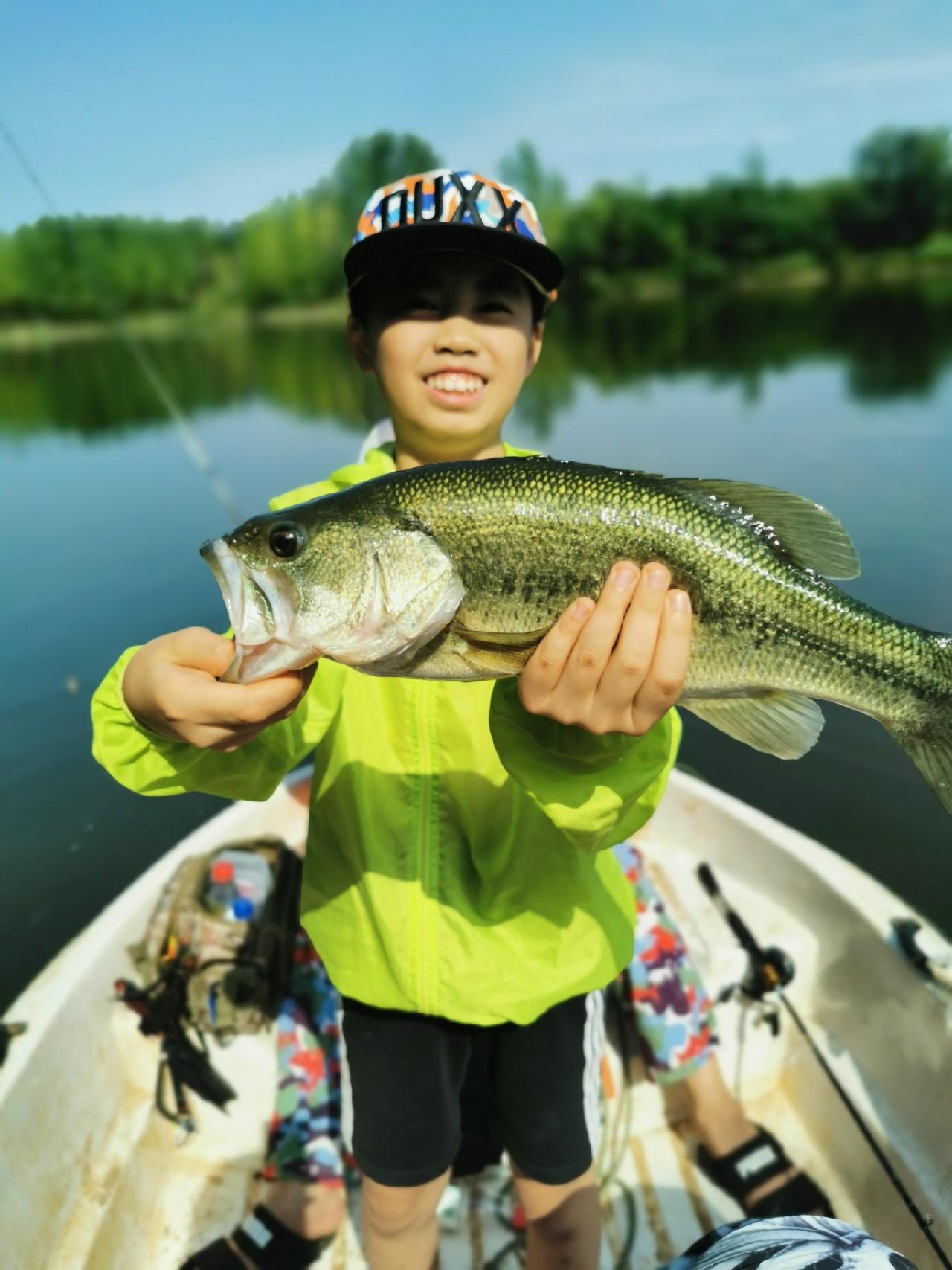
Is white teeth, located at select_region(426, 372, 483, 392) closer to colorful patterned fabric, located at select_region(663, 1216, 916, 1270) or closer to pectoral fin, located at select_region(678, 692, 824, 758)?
pectoral fin, located at select_region(678, 692, 824, 758)

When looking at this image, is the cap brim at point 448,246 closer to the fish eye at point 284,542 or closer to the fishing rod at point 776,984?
the fish eye at point 284,542

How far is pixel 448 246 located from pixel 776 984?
9.03 ft

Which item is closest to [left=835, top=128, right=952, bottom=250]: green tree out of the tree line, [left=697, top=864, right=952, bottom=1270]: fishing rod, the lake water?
the tree line

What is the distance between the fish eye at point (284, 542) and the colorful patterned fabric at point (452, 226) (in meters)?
0.84

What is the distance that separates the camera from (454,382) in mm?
2252

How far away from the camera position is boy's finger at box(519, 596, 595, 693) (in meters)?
1.66

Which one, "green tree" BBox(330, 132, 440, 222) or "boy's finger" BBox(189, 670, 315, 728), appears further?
"green tree" BBox(330, 132, 440, 222)

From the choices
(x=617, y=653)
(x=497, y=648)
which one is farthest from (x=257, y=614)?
(x=617, y=653)

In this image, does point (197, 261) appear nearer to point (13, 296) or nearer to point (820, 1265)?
Answer: point (13, 296)

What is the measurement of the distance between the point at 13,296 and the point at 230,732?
7423 cm

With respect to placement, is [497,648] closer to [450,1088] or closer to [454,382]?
[454,382]

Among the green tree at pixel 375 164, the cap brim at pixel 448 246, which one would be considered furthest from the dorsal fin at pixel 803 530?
the green tree at pixel 375 164

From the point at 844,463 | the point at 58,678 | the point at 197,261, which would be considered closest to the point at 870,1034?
the point at 58,678

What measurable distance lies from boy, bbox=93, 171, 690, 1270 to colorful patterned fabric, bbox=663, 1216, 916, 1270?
1.98ft
